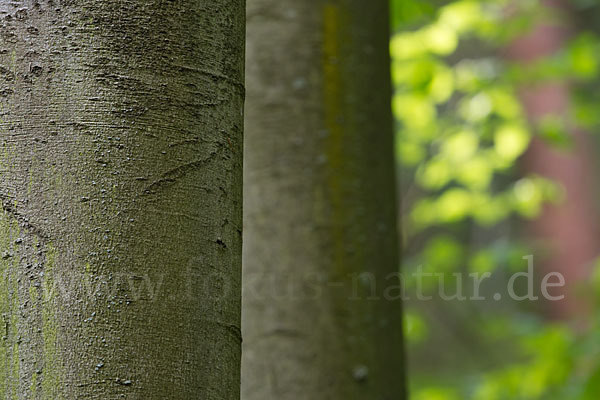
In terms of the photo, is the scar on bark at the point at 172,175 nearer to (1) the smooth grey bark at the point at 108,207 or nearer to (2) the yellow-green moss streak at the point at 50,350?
(1) the smooth grey bark at the point at 108,207

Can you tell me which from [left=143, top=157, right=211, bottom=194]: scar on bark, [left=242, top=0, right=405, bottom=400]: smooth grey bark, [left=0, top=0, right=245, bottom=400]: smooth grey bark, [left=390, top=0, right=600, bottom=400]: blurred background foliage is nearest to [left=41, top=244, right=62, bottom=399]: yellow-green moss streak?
[left=0, top=0, right=245, bottom=400]: smooth grey bark

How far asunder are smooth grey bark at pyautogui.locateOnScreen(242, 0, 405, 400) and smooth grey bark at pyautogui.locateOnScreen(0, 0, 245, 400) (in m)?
0.77

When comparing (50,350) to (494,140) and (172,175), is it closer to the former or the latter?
(172,175)

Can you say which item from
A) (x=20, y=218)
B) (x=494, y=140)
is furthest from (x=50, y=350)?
(x=494, y=140)

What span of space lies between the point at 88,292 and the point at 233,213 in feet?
0.48

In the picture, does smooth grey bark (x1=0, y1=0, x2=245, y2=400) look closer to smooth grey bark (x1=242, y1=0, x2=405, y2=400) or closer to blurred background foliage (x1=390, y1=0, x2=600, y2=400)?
smooth grey bark (x1=242, y1=0, x2=405, y2=400)

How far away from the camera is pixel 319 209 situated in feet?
4.58

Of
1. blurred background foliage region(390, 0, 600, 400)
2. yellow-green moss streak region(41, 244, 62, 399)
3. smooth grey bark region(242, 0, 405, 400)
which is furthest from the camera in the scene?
blurred background foliage region(390, 0, 600, 400)

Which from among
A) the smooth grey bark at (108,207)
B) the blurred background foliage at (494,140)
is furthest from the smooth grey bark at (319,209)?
the smooth grey bark at (108,207)

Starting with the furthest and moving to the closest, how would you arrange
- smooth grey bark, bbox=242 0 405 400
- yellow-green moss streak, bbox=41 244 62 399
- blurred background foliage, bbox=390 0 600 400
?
blurred background foliage, bbox=390 0 600 400, smooth grey bark, bbox=242 0 405 400, yellow-green moss streak, bbox=41 244 62 399

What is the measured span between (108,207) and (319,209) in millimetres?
864

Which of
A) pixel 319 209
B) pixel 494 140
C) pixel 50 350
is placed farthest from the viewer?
pixel 494 140

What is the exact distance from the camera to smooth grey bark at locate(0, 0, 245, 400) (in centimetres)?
54

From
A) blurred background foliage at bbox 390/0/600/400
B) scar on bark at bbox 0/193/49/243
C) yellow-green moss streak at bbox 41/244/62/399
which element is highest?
blurred background foliage at bbox 390/0/600/400
